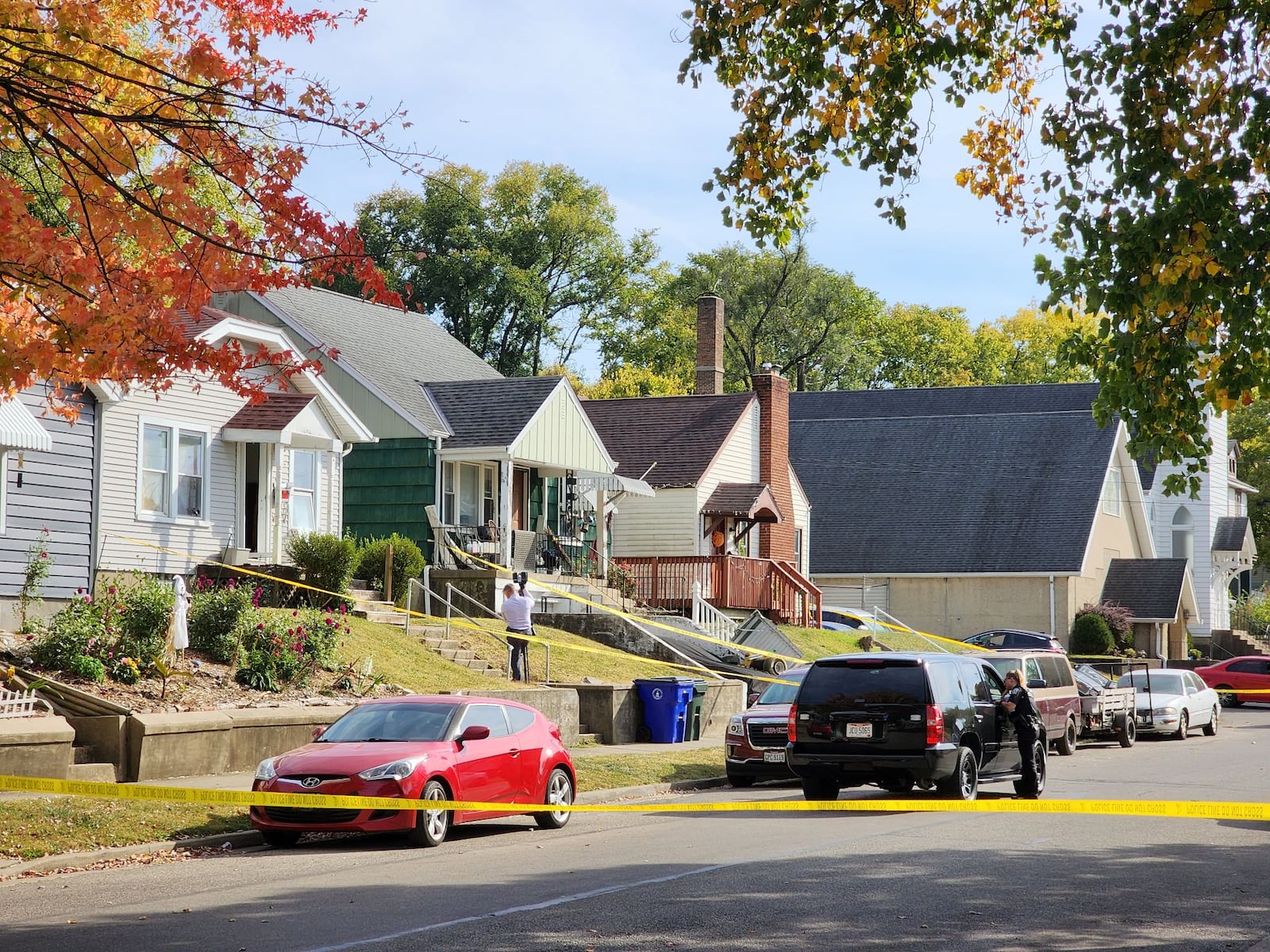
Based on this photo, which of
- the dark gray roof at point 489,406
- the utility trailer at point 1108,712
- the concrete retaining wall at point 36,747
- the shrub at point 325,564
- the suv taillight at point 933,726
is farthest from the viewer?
the dark gray roof at point 489,406

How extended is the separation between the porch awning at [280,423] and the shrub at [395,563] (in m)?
2.48

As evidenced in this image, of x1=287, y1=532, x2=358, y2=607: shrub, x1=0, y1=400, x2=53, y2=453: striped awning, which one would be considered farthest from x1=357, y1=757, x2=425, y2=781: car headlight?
x1=287, y1=532, x2=358, y2=607: shrub

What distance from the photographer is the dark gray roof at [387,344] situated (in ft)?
113

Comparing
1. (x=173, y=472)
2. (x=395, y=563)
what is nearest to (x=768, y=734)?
(x=395, y=563)

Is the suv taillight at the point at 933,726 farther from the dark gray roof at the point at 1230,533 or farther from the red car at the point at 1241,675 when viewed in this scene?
the dark gray roof at the point at 1230,533

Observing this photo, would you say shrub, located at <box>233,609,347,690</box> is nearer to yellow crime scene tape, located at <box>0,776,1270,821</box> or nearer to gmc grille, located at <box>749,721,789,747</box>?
yellow crime scene tape, located at <box>0,776,1270,821</box>

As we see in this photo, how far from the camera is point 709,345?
46969mm

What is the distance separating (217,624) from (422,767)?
752 centimetres

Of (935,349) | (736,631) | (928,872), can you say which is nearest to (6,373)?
(928,872)

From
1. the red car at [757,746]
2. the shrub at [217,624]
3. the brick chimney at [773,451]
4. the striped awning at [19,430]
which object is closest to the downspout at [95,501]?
the striped awning at [19,430]

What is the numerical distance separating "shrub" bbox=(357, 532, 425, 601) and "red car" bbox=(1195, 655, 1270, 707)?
2625cm

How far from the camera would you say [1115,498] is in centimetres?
5328

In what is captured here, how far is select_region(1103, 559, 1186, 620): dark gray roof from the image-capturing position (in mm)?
50750

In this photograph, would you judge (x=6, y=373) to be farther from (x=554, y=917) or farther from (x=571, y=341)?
(x=571, y=341)
